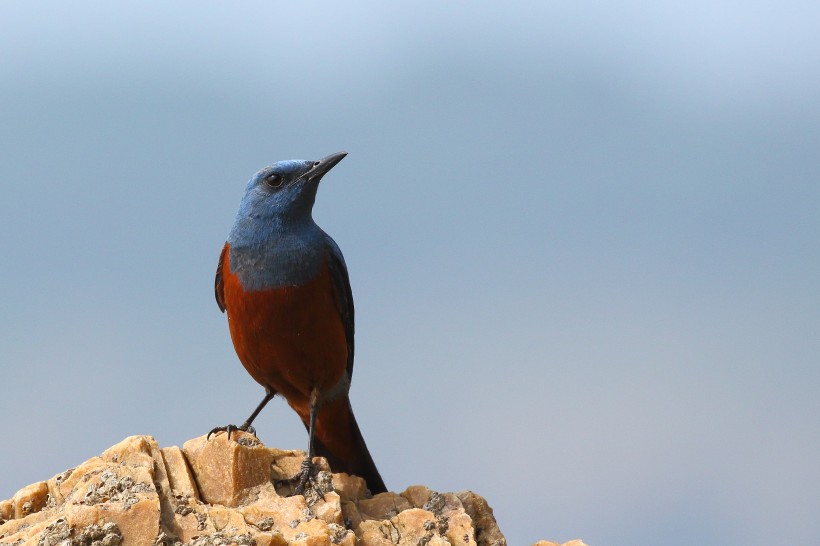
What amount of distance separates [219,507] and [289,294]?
1.50 metres

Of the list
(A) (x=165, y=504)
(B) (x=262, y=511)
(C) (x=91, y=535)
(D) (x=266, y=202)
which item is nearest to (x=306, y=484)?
(B) (x=262, y=511)

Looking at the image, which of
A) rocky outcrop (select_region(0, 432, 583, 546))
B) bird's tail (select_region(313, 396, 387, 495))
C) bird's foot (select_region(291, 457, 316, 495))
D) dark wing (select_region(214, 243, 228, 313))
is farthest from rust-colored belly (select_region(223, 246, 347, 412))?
bird's foot (select_region(291, 457, 316, 495))

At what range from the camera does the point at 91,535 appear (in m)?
5.23

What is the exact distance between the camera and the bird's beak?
21.9ft

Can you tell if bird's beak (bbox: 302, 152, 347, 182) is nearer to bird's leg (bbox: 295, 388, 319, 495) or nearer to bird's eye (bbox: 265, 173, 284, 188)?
bird's eye (bbox: 265, 173, 284, 188)

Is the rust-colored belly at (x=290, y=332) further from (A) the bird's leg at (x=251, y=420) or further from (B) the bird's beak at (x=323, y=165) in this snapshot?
(B) the bird's beak at (x=323, y=165)

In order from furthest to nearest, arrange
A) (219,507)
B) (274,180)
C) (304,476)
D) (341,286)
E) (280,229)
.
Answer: (341,286), (274,180), (280,229), (304,476), (219,507)

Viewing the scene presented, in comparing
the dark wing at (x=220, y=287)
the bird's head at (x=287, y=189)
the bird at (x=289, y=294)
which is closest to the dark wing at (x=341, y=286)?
the bird at (x=289, y=294)

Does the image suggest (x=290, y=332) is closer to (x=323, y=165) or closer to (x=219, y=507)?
(x=323, y=165)

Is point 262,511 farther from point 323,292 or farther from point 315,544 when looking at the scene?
point 323,292

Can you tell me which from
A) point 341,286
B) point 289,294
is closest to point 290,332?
point 289,294

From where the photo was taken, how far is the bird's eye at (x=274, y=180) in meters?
6.71

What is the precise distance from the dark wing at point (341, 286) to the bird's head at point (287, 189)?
317 mm

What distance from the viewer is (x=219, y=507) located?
5.76m
